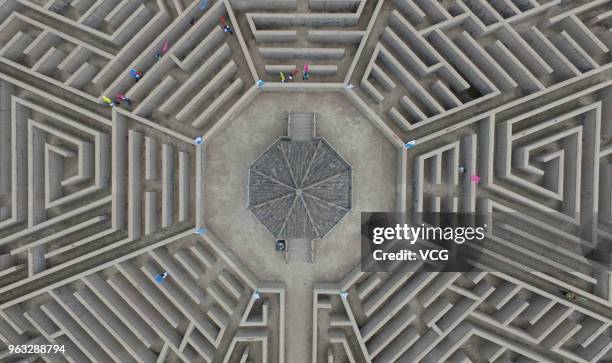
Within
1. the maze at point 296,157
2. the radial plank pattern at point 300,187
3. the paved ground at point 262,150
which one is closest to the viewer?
the radial plank pattern at point 300,187

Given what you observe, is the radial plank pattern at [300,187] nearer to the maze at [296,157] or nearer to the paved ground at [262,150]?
the maze at [296,157]

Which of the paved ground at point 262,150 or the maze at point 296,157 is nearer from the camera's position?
the maze at point 296,157

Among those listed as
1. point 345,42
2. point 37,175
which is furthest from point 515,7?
point 37,175

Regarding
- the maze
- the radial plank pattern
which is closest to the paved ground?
the maze

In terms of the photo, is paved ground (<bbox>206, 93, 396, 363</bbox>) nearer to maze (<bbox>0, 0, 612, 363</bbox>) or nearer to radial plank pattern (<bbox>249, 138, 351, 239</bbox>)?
maze (<bbox>0, 0, 612, 363</bbox>)

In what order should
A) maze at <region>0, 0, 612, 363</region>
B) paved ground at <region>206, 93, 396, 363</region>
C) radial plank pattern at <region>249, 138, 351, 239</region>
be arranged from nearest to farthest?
1. radial plank pattern at <region>249, 138, 351, 239</region>
2. maze at <region>0, 0, 612, 363</region>
3. paved ground at <region>206, 93, 396, 363</region>

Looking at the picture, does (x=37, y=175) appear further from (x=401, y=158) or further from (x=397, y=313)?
(x=397, y=313)

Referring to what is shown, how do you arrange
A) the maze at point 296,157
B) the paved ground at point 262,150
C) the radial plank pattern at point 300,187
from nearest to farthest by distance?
the radial plank pattern at point 300,187, the maze at point 296,157, the paved ground at point 262,150

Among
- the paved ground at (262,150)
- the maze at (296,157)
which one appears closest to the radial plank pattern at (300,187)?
the maze at (296,157)
